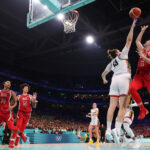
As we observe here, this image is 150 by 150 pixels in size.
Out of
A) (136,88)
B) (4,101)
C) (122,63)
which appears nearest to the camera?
(136,88)

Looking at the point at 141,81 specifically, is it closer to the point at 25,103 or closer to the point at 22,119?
the point at 25,103

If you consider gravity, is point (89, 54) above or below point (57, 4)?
above

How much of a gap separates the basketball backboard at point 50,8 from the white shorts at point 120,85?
13.5 feet

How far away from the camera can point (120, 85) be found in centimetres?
446

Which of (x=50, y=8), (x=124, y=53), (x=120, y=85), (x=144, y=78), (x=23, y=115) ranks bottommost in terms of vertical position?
(x=23, y=115)

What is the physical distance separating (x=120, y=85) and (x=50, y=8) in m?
4.97

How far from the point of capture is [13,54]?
21.7 meters

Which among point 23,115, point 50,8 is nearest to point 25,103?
point 23,115

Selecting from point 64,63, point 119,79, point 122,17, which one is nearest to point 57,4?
point 119,79

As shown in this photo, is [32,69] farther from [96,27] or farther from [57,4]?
Result: [57,4]

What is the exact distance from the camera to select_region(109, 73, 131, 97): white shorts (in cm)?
442

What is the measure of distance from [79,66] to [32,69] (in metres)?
7.67

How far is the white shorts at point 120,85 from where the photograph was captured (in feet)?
14.5

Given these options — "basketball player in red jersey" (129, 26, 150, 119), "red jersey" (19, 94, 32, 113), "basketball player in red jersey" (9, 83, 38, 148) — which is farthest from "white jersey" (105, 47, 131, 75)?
"red jersey" (19, 94, 32, 113)
